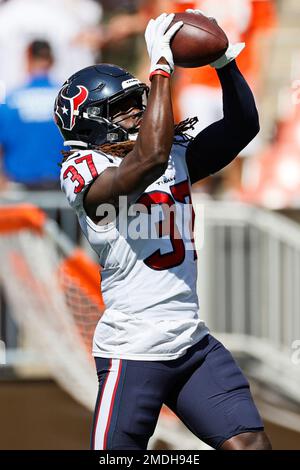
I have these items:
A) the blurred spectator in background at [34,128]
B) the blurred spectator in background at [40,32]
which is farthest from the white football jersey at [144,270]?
the blurred spectator in background at [40,32]

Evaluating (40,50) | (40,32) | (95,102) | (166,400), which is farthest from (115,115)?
(40,32)

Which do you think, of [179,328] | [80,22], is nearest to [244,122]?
[179,328]

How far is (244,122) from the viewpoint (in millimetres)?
4148

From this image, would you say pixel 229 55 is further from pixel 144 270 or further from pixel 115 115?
pixel 144 270

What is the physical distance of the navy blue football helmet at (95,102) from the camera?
13.2ft

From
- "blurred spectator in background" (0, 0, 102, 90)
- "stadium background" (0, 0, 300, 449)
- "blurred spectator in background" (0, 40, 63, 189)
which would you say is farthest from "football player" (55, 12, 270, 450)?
"blurred spectator in background" (0, 0, 102, 90)

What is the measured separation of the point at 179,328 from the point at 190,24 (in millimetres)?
1102

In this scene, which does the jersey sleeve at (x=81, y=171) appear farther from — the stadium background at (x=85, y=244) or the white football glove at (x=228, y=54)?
the stadium background at (x=85, y=244)

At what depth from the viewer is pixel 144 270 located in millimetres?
3947

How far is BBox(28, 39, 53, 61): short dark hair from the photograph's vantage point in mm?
7902

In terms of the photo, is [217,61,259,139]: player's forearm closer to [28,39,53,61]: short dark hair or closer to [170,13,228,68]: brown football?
[170,13,228,68]: brown football

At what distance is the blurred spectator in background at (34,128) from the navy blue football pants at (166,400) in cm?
406

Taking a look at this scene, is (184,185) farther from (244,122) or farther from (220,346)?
(220,346)

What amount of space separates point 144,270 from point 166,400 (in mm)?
493
